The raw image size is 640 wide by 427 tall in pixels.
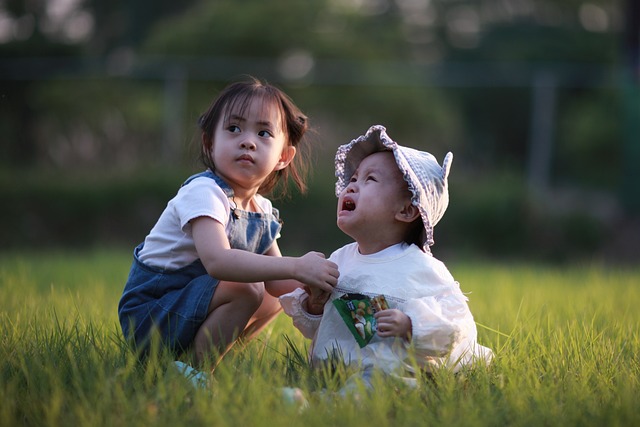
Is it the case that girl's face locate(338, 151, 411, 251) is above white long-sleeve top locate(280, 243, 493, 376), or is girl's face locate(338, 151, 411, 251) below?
above

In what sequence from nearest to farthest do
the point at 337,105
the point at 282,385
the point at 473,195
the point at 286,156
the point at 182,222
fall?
the point at 282,385, the point at 182,222, the point at 286,156, the point at 473,195, the point at 337,105

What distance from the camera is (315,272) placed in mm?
2453

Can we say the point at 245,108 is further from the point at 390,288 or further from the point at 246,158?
the point at 390,288

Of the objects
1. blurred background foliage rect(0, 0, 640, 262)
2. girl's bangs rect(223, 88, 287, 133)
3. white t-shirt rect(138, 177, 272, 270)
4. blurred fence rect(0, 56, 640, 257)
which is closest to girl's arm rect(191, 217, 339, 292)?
white t-shirt rect(138, 177, 272, 270)

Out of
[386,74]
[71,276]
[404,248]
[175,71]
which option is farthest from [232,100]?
[386,74]

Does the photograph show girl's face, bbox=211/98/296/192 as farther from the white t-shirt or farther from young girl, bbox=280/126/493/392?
young girl, bbox=280/126/493/392

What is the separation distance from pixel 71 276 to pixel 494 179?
5.19 metres

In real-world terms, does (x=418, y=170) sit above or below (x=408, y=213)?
above

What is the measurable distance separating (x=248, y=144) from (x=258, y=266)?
473 millimetres

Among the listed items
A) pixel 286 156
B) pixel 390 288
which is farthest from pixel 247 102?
pixel 390 288

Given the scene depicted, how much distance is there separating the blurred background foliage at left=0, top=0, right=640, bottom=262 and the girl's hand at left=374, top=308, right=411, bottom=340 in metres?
1.04

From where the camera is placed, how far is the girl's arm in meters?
2.45

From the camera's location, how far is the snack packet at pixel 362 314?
8.06 feet

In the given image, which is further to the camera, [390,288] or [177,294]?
[177,294]
